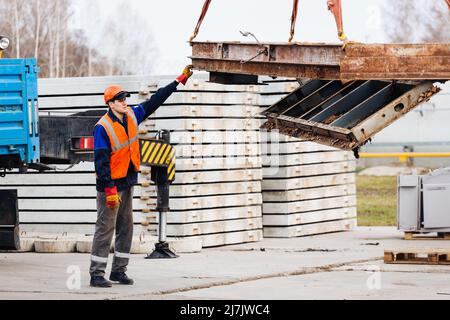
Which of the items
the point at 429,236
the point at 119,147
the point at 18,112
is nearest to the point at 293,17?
the point at 119,147

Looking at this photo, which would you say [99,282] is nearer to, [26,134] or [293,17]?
[26,134]

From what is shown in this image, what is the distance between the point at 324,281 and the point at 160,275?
1.86 metres

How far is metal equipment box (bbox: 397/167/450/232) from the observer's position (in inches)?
690

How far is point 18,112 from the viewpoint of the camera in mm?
13352

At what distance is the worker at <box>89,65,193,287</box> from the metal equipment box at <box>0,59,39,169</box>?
1666 mm

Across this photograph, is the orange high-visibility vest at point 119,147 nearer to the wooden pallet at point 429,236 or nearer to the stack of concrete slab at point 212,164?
the stack of concrete slab at point 212,164

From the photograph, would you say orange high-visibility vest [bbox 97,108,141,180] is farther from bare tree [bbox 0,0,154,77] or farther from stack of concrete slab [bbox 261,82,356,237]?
Answer: bare tree [bbox 0,0,154,77]

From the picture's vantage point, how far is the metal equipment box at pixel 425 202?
17.5m

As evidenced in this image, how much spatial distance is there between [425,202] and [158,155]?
4755 millimetres

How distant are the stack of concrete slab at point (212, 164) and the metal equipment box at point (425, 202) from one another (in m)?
2.19

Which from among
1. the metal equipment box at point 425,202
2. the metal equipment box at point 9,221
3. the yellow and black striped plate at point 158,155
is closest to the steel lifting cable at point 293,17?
the yellow and black striped plate at point 158,155

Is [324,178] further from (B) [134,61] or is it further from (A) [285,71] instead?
(B) [134,61]
